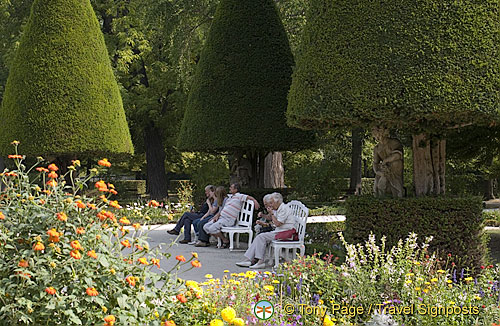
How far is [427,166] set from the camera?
736cm

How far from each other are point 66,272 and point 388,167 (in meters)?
4.97

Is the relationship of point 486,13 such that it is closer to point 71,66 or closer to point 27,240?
point 27,240

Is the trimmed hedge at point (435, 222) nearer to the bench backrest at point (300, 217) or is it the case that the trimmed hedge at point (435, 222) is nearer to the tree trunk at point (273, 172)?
the bench backrest at point (300, 217)

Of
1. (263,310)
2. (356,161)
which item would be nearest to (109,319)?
(263,310)

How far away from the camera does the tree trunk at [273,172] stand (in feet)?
55.8

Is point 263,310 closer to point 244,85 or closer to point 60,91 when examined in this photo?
point 244,85

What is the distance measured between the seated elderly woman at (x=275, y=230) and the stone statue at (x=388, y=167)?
124 centimetres

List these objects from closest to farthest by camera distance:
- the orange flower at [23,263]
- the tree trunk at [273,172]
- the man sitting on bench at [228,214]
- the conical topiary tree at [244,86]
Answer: the orange flower at [23,263], the man sitting on bench at [228,214], the conical topiary tree at [244,86], the tree trunk at [273,172]

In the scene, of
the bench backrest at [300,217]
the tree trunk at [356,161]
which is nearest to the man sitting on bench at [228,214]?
the bench backrest at [300,217]

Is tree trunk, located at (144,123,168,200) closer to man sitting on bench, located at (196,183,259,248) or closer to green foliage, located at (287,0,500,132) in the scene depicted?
man sitting on bench, located at (196,183,259,248)

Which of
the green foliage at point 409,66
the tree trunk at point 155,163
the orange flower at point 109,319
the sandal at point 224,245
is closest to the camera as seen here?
the orange flower at point 109,319

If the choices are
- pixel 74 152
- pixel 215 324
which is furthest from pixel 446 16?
pixel 74 152

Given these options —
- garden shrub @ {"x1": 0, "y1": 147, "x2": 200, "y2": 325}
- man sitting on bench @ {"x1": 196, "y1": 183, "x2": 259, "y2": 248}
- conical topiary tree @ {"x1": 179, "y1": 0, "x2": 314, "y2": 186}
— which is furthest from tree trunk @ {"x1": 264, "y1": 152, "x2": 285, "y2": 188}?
garden shrub @ {"x1": 0, "y1": 147, "x2": 200, "y2": 325}

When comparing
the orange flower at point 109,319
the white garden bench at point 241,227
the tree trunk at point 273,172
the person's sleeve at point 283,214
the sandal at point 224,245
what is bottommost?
the sandal at point 224,245
